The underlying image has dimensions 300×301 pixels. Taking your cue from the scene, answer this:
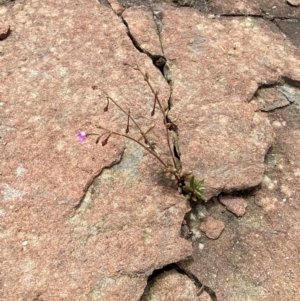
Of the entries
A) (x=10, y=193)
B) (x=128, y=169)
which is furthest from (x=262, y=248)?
(x=10, y=193)

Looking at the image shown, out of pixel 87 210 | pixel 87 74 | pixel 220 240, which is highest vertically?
pixel 87 74

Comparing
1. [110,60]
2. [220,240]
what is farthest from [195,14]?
[220,240]

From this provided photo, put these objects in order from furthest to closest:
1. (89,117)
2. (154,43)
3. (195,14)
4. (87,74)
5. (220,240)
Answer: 1. (195,14)
2. (154,43)
3. (87,74)
4. (89,117)
5. (220,240)

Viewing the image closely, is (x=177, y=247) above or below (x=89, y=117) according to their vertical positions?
below

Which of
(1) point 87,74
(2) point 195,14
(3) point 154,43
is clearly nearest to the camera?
(1) point 87,74

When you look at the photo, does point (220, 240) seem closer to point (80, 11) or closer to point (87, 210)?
point (87, 210)

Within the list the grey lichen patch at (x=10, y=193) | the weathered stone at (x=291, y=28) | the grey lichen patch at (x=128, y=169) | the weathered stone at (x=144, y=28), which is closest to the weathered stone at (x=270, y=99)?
the weathered stone at (x=291, y=28)

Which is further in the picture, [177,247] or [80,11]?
[80,11]

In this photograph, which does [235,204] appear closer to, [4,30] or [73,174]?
[73,174]
